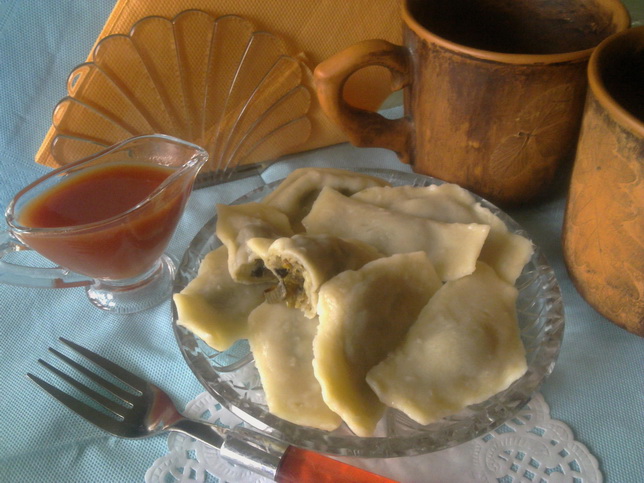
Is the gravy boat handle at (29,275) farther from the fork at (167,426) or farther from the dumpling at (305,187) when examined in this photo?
the dumpling at (305,187)

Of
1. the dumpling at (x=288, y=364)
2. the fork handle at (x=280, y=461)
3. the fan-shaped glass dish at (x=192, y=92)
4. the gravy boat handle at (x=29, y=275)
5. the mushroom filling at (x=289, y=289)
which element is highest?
the fan-shaped glass dish at (x=192, y=92)

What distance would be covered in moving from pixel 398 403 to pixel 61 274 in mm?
551

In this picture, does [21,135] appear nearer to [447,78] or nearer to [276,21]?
[276,21]

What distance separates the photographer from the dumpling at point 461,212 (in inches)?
28.7

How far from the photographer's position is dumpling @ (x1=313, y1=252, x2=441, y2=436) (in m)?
0.57

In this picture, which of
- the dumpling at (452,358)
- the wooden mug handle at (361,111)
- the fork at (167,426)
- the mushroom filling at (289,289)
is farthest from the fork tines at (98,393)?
the wooden mug handle at (361,111)

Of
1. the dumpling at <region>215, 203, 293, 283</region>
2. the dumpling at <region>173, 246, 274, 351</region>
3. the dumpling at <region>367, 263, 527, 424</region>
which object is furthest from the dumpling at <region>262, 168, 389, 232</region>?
the dumpling at <region>367, 263, 527, 424</region>

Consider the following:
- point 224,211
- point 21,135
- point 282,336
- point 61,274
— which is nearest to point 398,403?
point 282,336

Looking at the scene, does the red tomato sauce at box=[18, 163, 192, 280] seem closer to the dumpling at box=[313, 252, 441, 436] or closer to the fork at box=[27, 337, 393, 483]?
the fork at box=[27, 337, 393, 483]

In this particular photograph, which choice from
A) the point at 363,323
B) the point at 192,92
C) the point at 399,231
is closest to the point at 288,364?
the point at 363,323

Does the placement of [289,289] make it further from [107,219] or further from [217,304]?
[107,219]

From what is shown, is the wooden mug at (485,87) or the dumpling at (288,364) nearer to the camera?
the dumpling at (288,364)

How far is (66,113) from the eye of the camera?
2.96ft

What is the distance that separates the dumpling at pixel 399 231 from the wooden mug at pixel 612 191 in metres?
0.14
